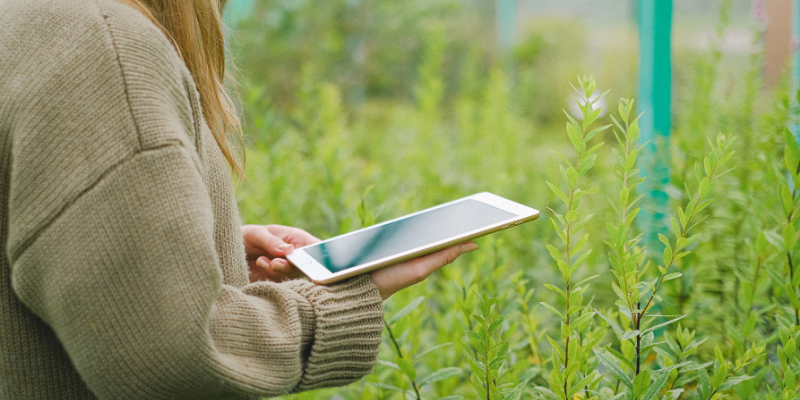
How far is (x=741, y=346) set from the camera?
810 mm

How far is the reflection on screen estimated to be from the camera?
75 centimetres

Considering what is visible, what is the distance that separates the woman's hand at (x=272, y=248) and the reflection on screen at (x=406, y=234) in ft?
0.15

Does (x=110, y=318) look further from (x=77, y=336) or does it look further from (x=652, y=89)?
(x=652, y=89)

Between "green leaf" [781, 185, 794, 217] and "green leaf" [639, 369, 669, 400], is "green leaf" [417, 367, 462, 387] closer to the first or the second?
"green leaf" [639, 369, 669, 400]

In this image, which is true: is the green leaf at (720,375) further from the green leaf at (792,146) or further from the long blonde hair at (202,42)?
the long blonde hair at (202,42)

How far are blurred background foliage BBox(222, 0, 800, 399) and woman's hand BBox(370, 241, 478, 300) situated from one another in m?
0.12

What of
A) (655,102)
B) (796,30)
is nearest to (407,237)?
(655,102)

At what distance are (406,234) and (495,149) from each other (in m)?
1.94

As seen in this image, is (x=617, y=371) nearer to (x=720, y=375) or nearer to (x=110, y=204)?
(x=720, y=375)

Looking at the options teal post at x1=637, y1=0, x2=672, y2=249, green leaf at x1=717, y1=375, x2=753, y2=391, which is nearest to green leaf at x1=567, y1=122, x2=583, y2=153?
green leaf at x1=717, y1=375, x2=753, y2=391

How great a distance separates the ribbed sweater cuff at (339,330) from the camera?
65 cm

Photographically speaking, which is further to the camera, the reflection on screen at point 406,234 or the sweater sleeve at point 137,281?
the reflection on screen at point 406,234

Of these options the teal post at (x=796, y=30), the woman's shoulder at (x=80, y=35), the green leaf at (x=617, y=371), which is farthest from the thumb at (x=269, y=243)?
the teal post at (x=796, y=30)

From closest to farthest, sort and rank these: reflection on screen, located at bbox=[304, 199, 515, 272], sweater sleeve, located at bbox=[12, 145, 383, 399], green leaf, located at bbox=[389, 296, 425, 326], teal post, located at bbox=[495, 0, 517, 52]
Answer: sweater sleeve, located at bbox=[12, 145, 383, 399]
reflection on screen, located at bbox=[304, 199, 515, 272]
green leaf, located at bbox=[389, 296, 425, 326]
teal post, located at bbox=[495, 0, 517, 52]
